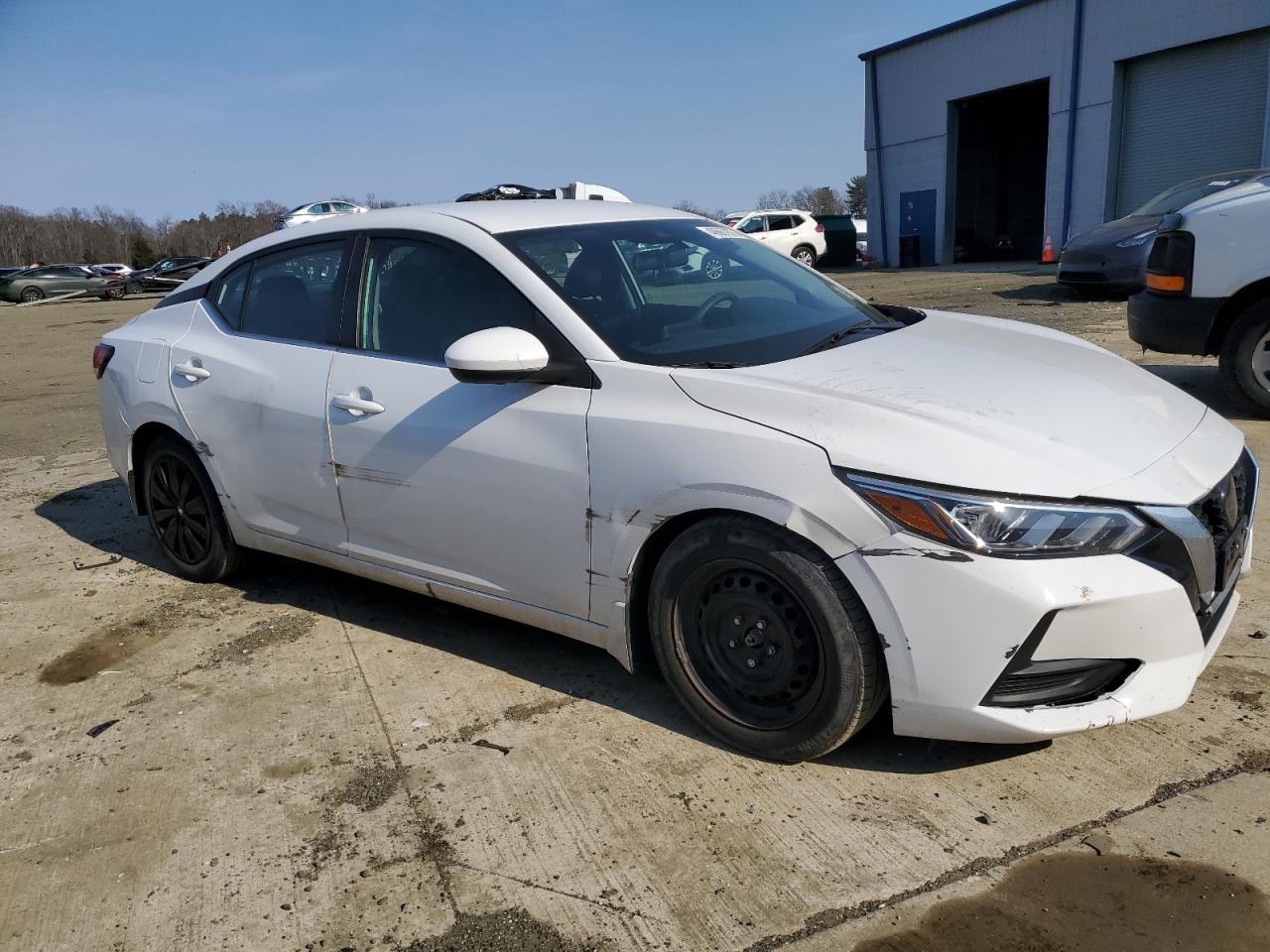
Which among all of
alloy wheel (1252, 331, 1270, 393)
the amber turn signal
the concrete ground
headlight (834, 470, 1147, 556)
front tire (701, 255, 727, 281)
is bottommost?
the concrete ground

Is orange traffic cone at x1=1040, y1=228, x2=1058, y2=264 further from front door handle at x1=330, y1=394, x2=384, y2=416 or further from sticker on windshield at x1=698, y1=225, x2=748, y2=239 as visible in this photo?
front door handle at x1=330, y1=394, x2=384, y2=416

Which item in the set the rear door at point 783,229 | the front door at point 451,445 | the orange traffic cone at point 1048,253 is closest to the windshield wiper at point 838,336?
the front door at point 451,445

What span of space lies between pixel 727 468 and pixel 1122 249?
11629mm

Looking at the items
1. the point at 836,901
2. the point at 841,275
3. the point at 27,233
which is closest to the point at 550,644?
the point at 836,901

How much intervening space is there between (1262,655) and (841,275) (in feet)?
87.0

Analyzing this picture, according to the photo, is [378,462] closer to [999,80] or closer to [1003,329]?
[1003,329]

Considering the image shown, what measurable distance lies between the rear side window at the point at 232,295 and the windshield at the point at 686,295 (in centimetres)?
148

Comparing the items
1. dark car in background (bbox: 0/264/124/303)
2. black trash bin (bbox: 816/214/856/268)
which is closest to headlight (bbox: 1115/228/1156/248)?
black trash bin (bbox: 816/214/856/268)

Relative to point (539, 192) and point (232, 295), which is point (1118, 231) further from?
point (232, 295)

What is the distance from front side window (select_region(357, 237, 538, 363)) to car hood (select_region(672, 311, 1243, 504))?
2.57 ft

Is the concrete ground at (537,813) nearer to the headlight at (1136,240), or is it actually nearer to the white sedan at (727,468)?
the white sedan at (727,468)

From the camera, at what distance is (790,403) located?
9.04 ft

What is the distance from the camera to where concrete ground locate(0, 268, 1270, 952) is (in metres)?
2.34

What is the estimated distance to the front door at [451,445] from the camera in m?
3.15
